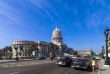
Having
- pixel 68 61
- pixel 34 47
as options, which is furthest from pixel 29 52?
pixel 68 61

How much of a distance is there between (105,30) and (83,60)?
1072 cm

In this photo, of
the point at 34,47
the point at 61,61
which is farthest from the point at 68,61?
the point at 34,47

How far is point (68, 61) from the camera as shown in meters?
44.5

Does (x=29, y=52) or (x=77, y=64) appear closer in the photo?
(x=77, y=64)

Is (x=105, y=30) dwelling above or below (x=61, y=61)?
above

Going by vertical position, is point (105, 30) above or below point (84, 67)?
above

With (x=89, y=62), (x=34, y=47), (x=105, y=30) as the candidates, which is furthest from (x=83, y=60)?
(x=34, y=47)

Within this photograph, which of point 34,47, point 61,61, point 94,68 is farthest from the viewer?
point 34,47

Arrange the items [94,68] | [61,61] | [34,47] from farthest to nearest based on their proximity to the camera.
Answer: [34,47] < [61,61] < [94,68]

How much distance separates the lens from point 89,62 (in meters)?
36.3

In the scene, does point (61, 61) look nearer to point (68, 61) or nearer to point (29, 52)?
point (68, 61)

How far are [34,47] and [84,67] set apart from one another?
152 metres

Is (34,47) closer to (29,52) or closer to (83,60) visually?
(29,52)

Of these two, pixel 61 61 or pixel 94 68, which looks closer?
pixel 94 68
